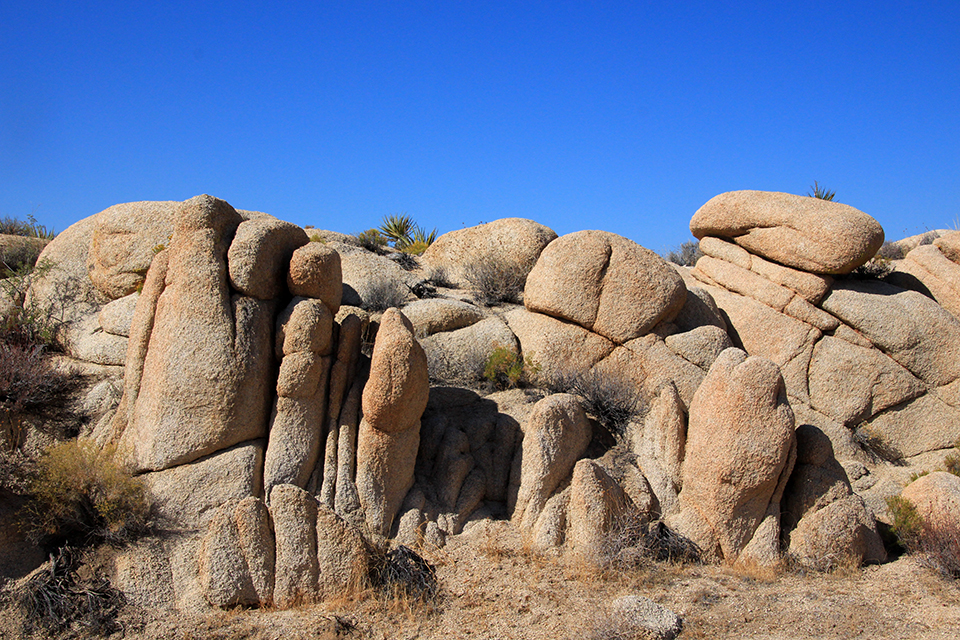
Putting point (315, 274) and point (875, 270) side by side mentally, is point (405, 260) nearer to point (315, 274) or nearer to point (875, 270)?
point (315, 274)

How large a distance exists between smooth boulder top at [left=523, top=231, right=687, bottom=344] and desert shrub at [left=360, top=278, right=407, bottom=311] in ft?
8.00

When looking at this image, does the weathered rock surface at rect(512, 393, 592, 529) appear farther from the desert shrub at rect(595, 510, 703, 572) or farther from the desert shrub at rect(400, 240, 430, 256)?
the desert shrub at rect(400, 240, 430, 256)

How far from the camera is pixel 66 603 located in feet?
20.7

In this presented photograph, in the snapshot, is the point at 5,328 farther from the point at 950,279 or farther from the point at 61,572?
the point at 950,279

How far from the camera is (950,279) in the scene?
489 inches

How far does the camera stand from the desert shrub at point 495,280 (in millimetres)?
12148

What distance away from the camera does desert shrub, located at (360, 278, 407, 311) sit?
37.1 ft

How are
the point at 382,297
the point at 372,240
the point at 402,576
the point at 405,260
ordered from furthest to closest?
the point at 372,240 → the point at 405,260 → the point at 382,297 → the point at 402,576

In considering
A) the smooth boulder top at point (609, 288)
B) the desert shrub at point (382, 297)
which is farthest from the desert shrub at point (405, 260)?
the smooth boulder top at point (609, 288)

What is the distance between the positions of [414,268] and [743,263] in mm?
6068

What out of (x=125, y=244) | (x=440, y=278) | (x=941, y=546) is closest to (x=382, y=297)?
(x=440, y=278)

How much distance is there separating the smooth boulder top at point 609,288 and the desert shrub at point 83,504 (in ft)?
19.7

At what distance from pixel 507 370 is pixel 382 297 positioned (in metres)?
2.75

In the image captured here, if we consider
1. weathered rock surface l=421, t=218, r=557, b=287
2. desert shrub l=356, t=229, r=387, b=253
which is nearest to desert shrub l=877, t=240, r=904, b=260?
weathered rock surface l=421, t=218, r=557, b=287
